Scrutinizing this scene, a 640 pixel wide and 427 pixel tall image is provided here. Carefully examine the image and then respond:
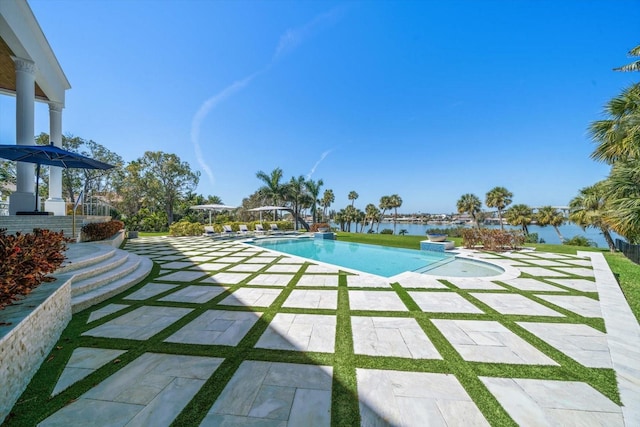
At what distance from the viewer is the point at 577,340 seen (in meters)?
2.88

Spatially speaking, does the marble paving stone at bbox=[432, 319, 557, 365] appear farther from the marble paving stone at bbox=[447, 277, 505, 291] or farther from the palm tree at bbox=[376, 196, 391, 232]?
the palm tree at bbox=[376, 196, 391, 232]

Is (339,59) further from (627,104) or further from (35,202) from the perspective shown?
(35,202)

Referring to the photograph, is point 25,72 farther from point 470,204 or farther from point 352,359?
point 470,204

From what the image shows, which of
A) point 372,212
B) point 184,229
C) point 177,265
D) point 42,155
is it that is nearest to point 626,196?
point 177,265

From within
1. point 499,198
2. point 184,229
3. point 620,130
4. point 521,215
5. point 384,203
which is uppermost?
point 620,130

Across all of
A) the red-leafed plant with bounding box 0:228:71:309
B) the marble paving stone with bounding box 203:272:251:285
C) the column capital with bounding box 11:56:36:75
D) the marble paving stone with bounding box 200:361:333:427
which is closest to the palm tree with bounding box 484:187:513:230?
the marble paving stone with bounding box 203:272:251:285

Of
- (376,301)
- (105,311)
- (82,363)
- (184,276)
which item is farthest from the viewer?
(184,276)

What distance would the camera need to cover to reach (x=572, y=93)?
17.7 meters

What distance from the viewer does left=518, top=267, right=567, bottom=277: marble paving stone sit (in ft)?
19.9

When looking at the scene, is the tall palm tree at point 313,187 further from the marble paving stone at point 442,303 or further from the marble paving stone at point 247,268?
the marble paving stone at point 442,303

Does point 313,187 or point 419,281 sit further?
point 313,187

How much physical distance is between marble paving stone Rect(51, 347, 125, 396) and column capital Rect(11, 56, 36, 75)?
33.5 ft

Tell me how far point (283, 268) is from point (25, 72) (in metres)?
10.4

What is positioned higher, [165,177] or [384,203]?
[165,177]
